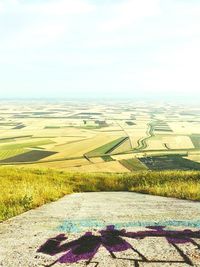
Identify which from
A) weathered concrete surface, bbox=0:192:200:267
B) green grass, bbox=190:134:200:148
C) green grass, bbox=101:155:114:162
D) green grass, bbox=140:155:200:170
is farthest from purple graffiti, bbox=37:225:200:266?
green grass, bbox=190:134:200:148

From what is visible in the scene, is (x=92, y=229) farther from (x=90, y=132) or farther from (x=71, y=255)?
(x=90, y=132)

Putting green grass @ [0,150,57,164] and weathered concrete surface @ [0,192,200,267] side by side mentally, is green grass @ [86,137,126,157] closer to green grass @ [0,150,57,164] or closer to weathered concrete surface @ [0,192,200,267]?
green grass @ [0,150,57,164]

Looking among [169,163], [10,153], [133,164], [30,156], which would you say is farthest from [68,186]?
[10,153]

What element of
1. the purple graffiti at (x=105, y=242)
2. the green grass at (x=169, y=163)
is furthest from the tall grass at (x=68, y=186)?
the green grass at (x=169, y=163)

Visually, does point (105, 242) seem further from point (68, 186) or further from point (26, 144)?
point (26, 144)

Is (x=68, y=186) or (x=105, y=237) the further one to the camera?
(x=68, y=186)

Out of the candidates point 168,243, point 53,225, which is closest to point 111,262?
point 168,243

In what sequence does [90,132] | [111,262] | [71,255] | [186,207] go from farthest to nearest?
1. [90,132]
2. [186,207]
3. [71,255]
4. [111,262]
